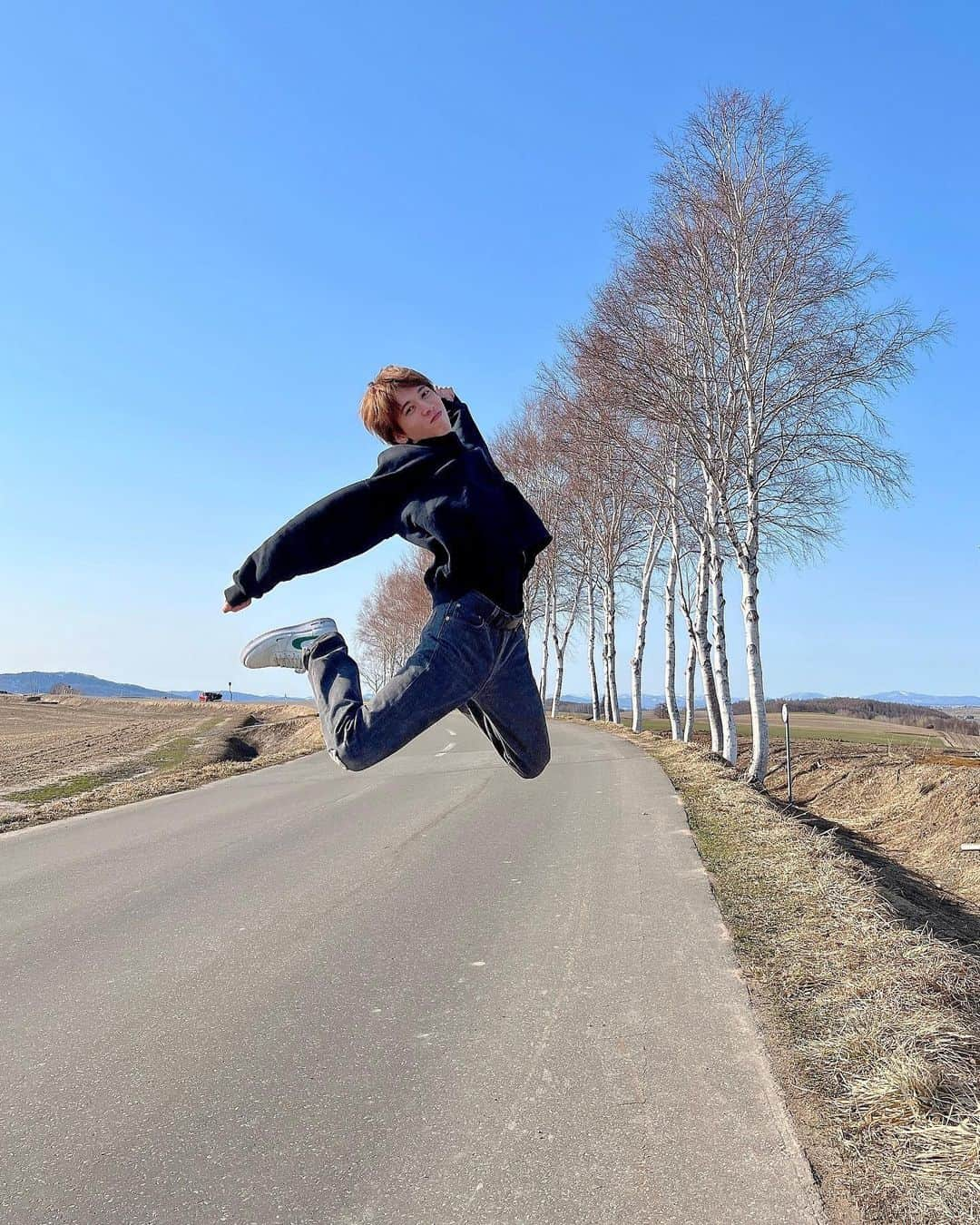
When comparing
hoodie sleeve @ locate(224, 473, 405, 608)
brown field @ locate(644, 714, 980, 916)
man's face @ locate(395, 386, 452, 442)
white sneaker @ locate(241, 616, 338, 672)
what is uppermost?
man's face @ locate(395, 386, 452, 442)

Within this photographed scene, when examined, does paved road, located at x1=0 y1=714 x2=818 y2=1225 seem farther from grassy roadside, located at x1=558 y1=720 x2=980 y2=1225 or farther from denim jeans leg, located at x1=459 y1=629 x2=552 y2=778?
denim jeans leg, located at x1=459 y1=629 x2=552 y2=778

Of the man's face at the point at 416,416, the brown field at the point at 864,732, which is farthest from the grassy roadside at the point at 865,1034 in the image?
the brown field at the point at 864,732

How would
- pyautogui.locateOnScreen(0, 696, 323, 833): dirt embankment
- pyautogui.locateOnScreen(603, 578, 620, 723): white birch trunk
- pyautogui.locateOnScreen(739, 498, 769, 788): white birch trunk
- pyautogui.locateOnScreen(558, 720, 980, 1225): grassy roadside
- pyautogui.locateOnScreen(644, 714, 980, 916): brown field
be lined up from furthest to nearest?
pyautogui.locateOnScreen(603, 578, 620, 723): white birch trunk → pyautogui.locateOnScreen(739, 498, 769, 788): white birch trunk → pyautogui.locateOnScreen(0, 696, 323, 833): dirt embankment → pyautogui.locateOnScreen(644, 714, 980, 916): brown field → pyautogui.locateOnScreen(558, 720, 980, 1225): grassy roadside

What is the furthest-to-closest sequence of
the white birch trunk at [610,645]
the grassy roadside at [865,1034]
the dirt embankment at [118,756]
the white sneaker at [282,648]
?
1. the white birch trunk at [610,645]
2. the dirt embankment at [118,756]
3. the white sneaker at [282,648]
4. the grassy roadside at [865,1034]

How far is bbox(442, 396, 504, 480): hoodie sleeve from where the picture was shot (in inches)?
160

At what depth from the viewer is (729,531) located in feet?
62.3

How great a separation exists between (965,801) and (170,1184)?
49.3 ft

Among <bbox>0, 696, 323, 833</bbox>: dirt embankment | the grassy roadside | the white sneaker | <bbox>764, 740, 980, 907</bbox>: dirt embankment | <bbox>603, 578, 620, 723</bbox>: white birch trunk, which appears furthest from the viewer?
<bbox>603, 578, 620, 723</bbox>: white birch trunk

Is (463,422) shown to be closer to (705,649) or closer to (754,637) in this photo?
(754,637)

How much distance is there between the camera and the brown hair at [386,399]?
12.9ft

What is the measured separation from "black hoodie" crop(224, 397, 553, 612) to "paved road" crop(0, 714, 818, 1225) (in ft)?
6.19

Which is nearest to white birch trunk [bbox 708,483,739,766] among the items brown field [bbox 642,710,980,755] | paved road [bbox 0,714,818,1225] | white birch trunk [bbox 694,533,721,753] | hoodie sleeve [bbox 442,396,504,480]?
white birch trunk [bbox 694,533,721,753]

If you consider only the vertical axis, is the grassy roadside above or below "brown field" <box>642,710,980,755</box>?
below

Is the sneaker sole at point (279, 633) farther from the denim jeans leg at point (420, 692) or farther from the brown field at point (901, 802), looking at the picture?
the brown field at point (901, 802)
